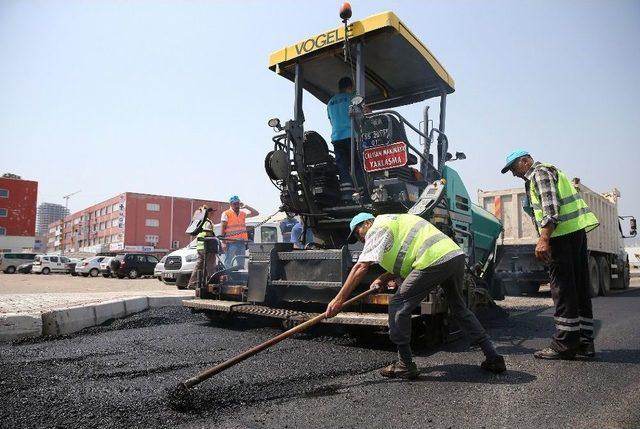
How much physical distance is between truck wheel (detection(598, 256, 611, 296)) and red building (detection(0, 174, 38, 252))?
2182 inches

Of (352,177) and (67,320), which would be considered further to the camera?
(67,320)

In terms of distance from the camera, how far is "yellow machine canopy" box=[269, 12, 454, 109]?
4.40 m

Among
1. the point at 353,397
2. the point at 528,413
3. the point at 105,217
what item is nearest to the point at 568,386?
the point at 528,413

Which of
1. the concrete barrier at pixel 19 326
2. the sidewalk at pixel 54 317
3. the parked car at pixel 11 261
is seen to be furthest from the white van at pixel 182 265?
the parked car at pixel 11 261

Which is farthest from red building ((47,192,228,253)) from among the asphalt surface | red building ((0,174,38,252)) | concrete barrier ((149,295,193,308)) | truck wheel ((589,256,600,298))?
the asphalt surface

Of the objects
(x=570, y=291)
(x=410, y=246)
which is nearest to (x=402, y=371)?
(x=410, y=246)

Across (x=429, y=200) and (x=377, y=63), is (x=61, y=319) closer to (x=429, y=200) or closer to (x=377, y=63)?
(x=429, y=200)

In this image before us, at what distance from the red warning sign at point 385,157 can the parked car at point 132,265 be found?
20.5 metres

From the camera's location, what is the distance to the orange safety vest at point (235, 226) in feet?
22.8

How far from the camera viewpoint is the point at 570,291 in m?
3.65

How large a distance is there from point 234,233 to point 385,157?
3316 millimetres

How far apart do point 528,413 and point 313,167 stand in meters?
3.36

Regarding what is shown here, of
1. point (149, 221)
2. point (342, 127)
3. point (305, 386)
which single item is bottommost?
point (305, 386)

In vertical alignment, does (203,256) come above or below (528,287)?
above
